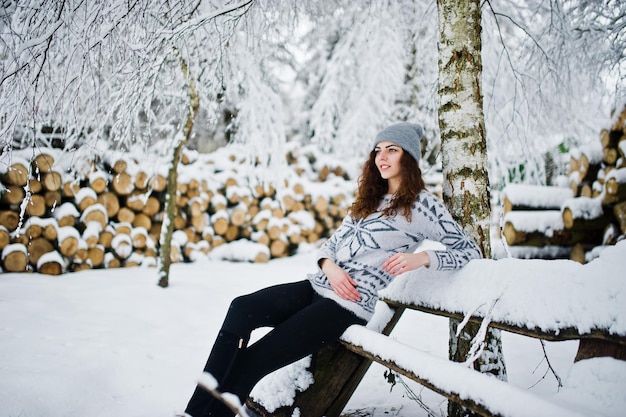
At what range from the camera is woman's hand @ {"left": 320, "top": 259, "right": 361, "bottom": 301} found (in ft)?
5.72

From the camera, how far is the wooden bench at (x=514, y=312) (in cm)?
99

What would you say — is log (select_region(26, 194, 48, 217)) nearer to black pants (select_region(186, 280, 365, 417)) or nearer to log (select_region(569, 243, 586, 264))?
black pants (select_region(186, 280, 365, 417))

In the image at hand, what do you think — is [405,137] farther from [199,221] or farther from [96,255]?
[199,221]

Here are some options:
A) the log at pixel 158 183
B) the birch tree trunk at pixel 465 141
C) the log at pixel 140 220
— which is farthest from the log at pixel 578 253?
the log at pixel 140 220

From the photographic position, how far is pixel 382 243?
5.95 ft

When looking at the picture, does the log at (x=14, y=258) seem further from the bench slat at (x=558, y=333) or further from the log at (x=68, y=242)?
the bench slat at (x=558, y=333)

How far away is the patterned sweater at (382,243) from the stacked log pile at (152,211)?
261 centimetres

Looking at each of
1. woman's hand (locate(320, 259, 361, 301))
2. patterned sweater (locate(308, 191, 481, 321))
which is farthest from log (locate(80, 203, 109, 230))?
woman's hand (locate(320, 259, 361, 301))

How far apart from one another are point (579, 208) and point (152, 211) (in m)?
5.85

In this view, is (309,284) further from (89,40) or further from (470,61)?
(89,40)

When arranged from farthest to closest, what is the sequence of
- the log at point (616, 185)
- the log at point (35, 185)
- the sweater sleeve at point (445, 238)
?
the log at point (35, 185)
the log at point (616, 185)
the sweater sleeve at point (445, 238)

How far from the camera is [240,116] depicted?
4.98 meters

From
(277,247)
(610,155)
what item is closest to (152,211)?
(277,247)

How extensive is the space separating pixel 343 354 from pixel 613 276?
1.20 meters
